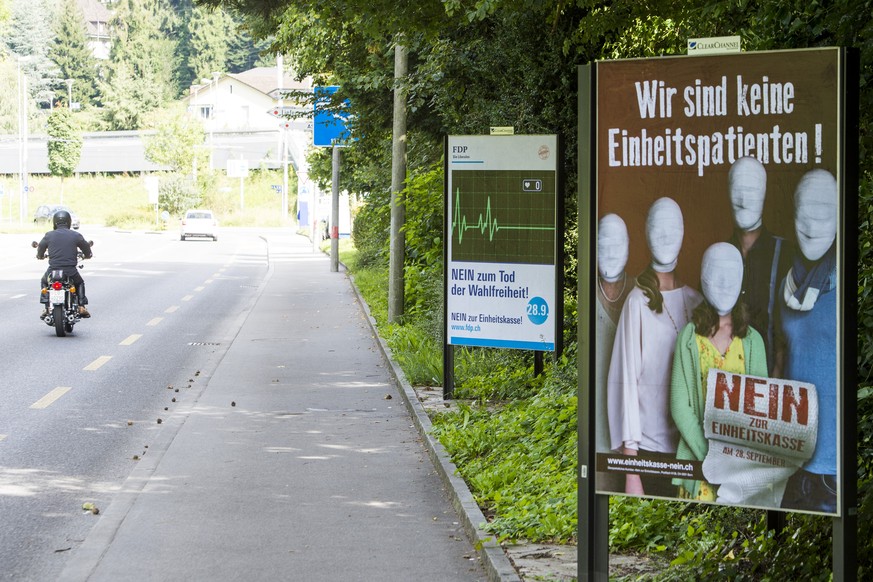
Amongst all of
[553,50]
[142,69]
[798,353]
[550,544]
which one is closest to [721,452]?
[798,353]

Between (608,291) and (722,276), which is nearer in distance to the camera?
(722,276)

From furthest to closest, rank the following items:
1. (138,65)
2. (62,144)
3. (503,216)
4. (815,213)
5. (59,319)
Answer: (138,65), (62,144), (59,319), (503,216), (815,213)

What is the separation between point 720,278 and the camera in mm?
4270

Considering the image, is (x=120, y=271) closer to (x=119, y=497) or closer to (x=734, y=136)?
(x=119, y=497)

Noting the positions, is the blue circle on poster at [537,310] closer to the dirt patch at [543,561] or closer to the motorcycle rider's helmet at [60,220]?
the dirt patch at [543,561]

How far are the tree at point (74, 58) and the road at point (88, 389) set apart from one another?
92.6 meters

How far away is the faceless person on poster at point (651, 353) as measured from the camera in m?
4.36

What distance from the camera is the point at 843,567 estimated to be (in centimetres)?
409

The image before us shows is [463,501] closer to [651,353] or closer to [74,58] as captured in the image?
[651,353]

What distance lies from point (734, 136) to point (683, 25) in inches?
204

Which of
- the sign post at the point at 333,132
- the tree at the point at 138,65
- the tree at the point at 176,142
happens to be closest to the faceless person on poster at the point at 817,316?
the sign post at the point at 333,132

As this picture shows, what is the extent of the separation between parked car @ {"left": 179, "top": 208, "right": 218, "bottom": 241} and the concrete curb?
46900mm

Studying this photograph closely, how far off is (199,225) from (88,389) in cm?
4613

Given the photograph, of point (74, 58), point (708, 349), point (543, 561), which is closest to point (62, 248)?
point (543, 561)
